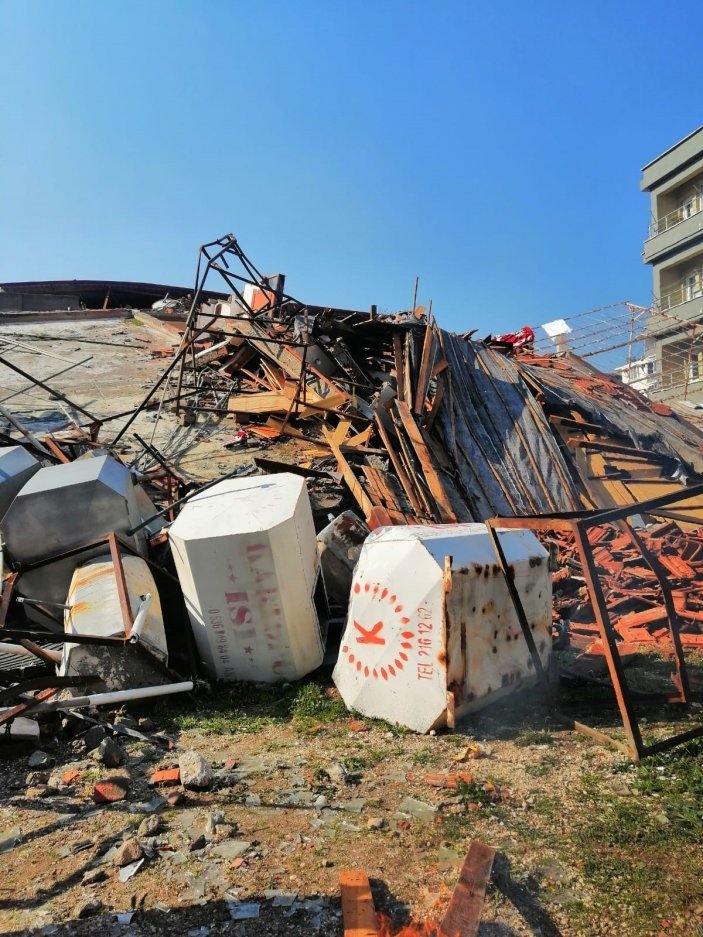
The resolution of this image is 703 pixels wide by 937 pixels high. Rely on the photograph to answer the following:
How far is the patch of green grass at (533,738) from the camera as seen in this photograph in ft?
12.5

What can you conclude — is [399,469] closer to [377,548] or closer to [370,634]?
[377,548]

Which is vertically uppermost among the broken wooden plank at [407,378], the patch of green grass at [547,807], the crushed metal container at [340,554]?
the broken wooden plank at [407,378]

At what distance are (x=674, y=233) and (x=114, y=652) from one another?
28051 mm

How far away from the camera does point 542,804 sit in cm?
310

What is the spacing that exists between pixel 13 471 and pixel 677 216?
2840 centimetres

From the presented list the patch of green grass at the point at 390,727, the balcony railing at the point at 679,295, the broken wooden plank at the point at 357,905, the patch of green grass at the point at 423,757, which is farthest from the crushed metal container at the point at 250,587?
the balcony railing at the point at 679,295

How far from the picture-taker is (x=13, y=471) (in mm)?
5801

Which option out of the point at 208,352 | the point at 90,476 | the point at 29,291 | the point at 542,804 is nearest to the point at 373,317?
the point at 208,352

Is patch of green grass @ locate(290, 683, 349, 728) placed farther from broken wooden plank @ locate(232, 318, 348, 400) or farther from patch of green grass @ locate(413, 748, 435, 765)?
broken wooden plank @ locate(232, 318, 348, 400)

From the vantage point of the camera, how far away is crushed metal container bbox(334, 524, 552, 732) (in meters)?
3.93

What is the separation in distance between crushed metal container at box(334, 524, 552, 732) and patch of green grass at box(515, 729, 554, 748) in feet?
1.13

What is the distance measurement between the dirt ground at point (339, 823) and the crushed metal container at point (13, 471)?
2455mm

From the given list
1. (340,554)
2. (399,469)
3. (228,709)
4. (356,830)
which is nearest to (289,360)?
(399,469)

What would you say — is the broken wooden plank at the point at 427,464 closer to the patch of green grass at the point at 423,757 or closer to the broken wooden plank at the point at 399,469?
the broken wooden plank at the point at 399,469
